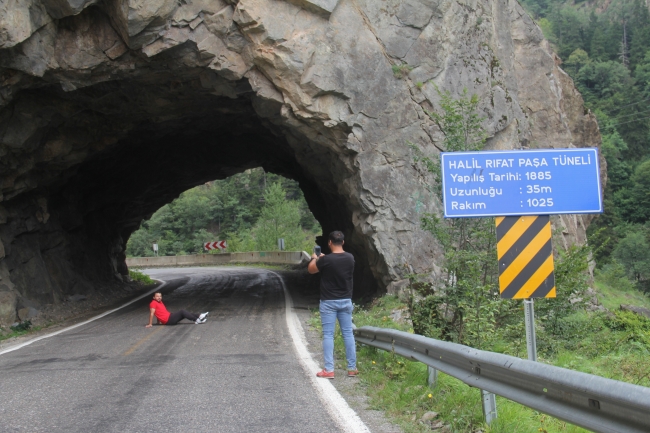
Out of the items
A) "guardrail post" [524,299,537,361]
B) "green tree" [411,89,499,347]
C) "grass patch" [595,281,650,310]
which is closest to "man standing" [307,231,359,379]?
"green tree" [411,89,499,347]

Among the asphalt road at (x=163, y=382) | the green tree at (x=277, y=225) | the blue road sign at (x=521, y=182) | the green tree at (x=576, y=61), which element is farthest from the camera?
the green tree at (x=576, y=61)

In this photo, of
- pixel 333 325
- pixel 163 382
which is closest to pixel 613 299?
pixel 333 325

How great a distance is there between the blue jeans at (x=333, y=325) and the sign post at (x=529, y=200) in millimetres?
2134

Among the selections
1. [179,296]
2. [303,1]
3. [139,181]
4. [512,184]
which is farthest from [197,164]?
[512,184]

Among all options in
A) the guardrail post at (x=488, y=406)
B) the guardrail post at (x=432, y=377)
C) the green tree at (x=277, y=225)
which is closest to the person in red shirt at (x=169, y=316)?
the guardrail post at (x=432, y=377)

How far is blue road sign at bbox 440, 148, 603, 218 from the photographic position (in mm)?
5438

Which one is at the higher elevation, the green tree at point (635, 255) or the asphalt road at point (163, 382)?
the asphalt road at point (163, 382)

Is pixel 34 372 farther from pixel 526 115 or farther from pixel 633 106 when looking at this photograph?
pixel 633 106

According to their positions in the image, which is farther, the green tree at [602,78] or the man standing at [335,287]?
the green tree at [602,78]

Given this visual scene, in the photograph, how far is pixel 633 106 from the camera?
66438 mm

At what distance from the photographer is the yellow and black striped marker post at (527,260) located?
17.5 feet

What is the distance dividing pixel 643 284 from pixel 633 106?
3053 centimetres

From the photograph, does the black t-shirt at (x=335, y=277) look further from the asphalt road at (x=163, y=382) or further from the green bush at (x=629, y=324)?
the green bush at (x=629, y=324)

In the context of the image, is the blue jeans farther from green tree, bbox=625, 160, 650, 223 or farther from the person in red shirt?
green tree, bbox=625, 160, 650, 223
